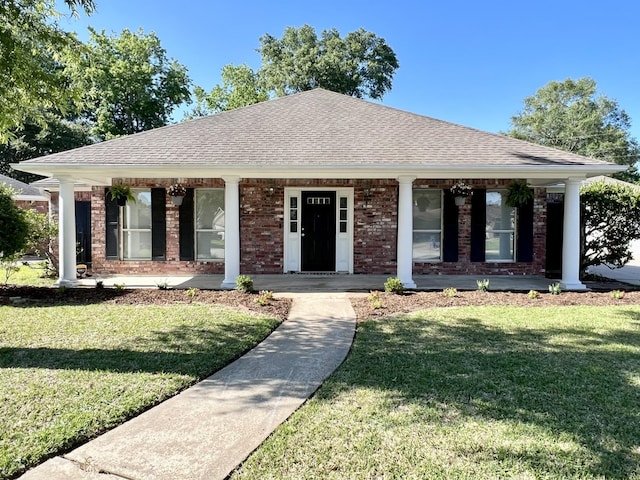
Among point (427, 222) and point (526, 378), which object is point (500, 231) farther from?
point (526, 378)

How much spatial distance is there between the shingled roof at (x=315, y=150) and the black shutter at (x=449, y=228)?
1.58 meters

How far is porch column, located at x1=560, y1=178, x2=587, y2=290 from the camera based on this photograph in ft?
28.0

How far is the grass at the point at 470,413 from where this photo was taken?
2486 millimetres

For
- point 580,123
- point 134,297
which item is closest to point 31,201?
point 134,297

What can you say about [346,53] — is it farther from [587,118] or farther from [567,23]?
[587,118]

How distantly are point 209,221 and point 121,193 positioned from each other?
2163mm

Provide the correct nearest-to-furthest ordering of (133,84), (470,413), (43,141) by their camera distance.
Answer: (470,413)
(133,84)
(43,141)

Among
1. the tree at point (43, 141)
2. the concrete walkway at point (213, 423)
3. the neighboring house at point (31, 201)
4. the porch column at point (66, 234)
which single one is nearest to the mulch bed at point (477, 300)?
the concrete walkway at point (213, 423)

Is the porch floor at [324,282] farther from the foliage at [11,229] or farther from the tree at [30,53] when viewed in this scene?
the tree at [30,53]

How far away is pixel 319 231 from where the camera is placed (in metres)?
10.6

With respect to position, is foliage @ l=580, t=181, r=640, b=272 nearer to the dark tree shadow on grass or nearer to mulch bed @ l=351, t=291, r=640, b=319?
mulch bed @ l=351, t=291, r=640, b=319

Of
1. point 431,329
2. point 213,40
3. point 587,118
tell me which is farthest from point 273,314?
point 587,118

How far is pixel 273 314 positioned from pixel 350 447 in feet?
12.6

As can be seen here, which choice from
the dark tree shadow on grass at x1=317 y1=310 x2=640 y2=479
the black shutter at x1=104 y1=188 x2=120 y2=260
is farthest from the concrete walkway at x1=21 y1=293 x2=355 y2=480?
the black shutter at x1=104 y1=188 x2=120 y2=260
